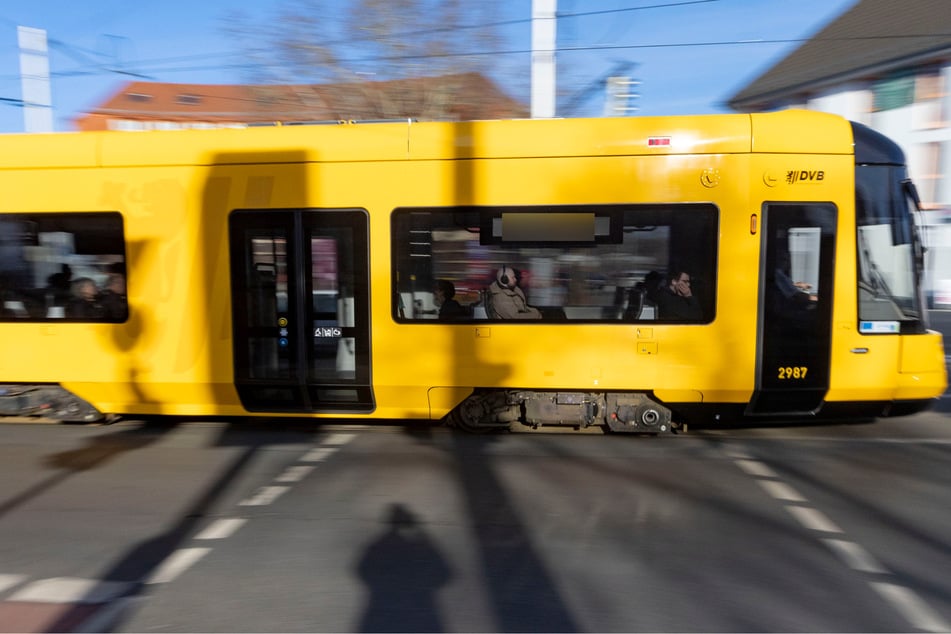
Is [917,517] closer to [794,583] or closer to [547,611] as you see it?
[794,583]

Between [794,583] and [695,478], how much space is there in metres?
1.66

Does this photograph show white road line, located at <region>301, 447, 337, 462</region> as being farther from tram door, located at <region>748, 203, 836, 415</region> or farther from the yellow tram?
tram door, located at <region>748, 203, 836, 415</region>

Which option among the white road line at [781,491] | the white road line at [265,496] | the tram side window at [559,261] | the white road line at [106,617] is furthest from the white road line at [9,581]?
the white road line at [781,491]

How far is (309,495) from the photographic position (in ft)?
15.9

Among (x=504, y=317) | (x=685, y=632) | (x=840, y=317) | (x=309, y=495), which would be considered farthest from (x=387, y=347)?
(x=840, y=317)

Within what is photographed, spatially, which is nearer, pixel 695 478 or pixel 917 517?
pixel 917 517

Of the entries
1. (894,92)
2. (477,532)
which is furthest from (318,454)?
(894,92)

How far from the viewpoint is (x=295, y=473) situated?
17.4ft

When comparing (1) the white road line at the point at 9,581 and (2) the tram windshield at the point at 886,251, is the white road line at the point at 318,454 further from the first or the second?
(2) the tram windshield at the point at 886,251

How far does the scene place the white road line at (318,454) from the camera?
568 centimetres

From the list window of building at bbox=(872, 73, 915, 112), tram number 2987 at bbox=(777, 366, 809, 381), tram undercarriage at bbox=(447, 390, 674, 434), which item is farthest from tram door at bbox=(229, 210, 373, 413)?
window of building at bbox=(872, 73, 915, 112)

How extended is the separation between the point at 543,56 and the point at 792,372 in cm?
659

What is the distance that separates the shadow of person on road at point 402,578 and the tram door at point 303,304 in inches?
83.0

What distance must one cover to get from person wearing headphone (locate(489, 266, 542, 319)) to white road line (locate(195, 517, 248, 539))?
2.81m
